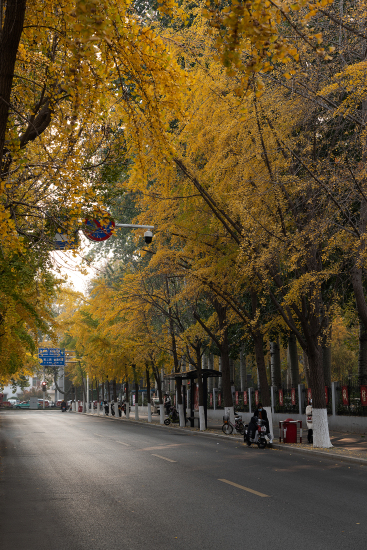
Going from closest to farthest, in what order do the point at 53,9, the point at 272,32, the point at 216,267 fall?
the point at 272,32 → the point at 53,9 → the point at 216,267

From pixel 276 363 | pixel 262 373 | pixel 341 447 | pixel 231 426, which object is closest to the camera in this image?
pixel 341 447

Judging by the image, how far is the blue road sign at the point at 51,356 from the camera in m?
56.8

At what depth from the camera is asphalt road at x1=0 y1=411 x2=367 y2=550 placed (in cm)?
706

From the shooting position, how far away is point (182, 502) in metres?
9.40

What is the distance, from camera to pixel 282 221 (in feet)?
56.0

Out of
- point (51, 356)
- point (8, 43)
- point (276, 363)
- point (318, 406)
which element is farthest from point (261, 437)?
point (51, 356)

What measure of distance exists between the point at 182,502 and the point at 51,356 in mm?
49797

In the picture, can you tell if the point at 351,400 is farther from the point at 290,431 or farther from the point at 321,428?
the point at 321,428

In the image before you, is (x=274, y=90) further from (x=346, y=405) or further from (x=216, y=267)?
(x=346, y=405)

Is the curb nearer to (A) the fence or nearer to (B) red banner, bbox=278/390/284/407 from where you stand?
(A) the fence

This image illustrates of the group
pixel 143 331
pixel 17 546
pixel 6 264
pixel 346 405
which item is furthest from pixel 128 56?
pixel 143 331

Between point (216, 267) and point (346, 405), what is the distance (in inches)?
390

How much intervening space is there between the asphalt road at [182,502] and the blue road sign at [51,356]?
4063 centimetres

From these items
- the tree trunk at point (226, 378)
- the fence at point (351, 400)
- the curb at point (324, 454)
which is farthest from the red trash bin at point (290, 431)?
the tree trunk at point (226, 378)
